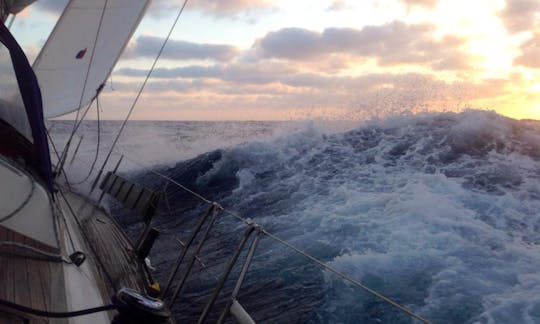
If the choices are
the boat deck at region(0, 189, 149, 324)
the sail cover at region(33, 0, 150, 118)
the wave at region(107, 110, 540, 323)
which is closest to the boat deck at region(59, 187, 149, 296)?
the boat deck at region(0, 189, 149, 324)

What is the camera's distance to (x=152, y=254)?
698 centimetres

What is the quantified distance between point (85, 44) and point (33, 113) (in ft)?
15.6

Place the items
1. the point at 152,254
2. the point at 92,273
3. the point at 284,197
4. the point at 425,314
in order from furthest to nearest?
1. the point at 284,197
2. the point at 152,254
3. the point at 425,314
4. the point at 92,273

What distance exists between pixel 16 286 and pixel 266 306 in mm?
3219

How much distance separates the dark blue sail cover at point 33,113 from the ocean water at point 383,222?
4.82 feet

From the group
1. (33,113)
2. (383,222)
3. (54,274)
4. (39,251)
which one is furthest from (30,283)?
(383,222)

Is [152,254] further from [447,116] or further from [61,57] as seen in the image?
[447,116]

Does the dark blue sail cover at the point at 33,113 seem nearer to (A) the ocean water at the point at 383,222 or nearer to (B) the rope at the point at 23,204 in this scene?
(B) the rope at the point at 23,204

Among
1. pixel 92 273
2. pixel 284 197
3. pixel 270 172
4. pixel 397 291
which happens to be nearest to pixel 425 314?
pixel 397 291

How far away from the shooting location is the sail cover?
6793 millimetres

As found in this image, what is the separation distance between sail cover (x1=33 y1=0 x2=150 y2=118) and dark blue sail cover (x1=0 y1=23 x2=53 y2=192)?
155 inches

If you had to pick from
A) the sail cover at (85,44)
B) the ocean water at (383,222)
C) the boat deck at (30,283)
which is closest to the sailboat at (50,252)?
the boat deck at (30,283)

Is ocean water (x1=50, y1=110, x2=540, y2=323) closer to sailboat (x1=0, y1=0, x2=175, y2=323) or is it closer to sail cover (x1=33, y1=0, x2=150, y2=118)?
sailboat (x1=0, y1=0, x2=175, y2=323)

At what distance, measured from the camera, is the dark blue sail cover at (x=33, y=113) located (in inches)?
119
